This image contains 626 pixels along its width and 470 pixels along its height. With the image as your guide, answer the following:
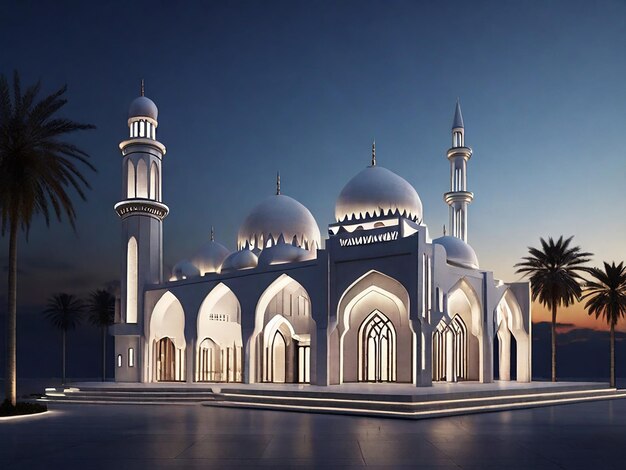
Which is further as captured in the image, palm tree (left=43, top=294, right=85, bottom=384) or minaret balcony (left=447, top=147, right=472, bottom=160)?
palm tree (left=43, top=294, right=85, bottom=384)

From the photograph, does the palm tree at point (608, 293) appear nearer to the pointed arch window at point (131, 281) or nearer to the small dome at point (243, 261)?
the small dome at point (243, 261)

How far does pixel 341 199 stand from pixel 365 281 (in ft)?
17.2

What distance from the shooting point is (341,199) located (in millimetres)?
31078

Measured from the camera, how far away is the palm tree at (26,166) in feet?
64.7

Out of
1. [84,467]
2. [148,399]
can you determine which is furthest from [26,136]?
[84,467]

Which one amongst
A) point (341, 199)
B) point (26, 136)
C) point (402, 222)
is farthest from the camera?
point (341, 199)

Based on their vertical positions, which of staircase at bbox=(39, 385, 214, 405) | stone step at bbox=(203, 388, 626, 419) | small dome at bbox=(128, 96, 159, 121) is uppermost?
small dome at bbox=(128, 96, 159, 121)

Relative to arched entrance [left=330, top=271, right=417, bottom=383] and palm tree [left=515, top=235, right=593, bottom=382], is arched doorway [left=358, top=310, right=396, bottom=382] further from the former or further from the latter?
palm tree [left=515, top=235, right=593, bottom=382]

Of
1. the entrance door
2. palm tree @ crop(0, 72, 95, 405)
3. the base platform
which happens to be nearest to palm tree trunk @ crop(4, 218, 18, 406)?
palm tree @ crop(0, 72, 95, 405)

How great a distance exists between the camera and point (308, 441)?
13047mm

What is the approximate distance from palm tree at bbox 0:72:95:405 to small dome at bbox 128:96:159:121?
13.9m

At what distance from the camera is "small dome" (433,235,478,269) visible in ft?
102

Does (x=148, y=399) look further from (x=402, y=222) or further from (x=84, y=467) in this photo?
(x=84, y=467)

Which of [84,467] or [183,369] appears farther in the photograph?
[183,369]
